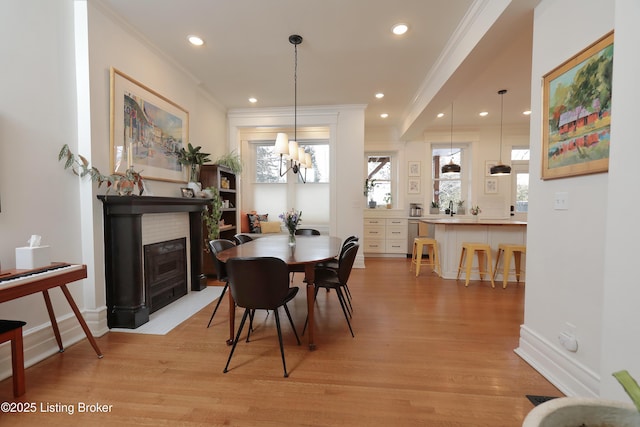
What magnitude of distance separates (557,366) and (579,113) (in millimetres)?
1592

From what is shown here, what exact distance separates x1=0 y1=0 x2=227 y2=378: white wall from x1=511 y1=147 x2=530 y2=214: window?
24.3ft

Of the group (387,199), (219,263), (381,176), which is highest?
(381,176)

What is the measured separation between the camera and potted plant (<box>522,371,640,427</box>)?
22.0 inches

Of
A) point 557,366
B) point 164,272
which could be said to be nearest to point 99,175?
point 164,272

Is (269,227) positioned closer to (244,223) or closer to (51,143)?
(244,223)

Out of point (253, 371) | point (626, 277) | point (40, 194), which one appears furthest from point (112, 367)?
point (626, 277)

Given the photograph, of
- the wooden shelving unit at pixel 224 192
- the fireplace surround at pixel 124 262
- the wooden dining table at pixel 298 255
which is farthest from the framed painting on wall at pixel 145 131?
the wooden dining table at pixel 298 255

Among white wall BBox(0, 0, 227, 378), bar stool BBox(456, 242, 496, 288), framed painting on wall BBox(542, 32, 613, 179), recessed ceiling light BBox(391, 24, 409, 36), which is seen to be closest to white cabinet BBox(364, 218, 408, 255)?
bar stool BBox(456, 242, 496, 288)

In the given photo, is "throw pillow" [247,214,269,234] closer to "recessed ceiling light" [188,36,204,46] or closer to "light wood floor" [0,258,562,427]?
"light wood floor" [0,258,562,427]

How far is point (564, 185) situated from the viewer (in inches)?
66.5

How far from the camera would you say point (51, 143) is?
2.10 metres

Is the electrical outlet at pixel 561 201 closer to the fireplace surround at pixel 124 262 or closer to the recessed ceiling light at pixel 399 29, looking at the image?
the recessed ceiling light at pixel 399 29

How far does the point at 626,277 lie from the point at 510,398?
3.39 feet

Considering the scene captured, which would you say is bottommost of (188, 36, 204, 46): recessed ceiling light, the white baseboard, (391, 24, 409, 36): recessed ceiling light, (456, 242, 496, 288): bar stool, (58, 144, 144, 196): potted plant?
the white baseboard
